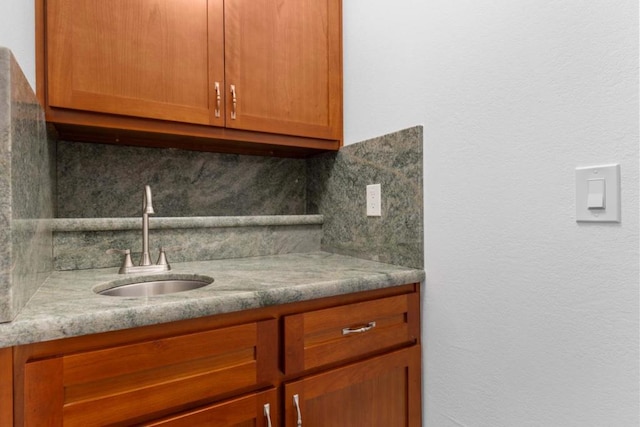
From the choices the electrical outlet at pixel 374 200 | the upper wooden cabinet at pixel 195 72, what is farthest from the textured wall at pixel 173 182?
the electrical outlet at pixel 374 200

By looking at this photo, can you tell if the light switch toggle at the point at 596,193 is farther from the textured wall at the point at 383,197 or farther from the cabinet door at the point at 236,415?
the cabinet door at the point at 236,415

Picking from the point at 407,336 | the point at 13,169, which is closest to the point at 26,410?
the point at 13,169

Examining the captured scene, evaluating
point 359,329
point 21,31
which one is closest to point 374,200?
point 359,329

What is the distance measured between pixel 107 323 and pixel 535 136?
100 cm

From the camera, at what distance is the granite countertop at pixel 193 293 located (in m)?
0.68

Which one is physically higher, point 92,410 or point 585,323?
point 585,323

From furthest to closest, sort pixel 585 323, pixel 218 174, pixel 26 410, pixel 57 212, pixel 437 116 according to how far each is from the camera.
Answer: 1. pixel 218 174
2. pixel 57 212
3. pixel 437 116
4. pixel 585 323
5. pixel 26 410

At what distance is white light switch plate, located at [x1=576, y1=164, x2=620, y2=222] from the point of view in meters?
0.74

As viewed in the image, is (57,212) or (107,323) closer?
(107,323)

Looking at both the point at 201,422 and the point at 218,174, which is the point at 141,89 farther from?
the point at 201,422

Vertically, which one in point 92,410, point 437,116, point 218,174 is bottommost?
point 92,410

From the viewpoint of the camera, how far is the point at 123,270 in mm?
1181

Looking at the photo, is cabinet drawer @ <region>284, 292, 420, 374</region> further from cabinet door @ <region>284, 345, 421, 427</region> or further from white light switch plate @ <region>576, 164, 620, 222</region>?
white light switch plate @ <region>576, 164, 620, 222</region>

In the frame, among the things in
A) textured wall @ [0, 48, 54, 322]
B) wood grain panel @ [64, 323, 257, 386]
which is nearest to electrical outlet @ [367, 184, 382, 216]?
wood grain panel @ [64, 323, 257, 386]
